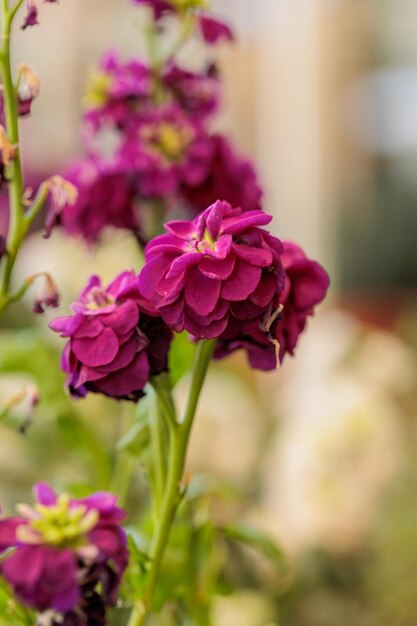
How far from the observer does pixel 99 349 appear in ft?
1.09

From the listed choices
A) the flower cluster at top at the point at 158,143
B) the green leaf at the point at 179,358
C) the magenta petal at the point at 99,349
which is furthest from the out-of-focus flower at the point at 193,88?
the magenta petal at the point at 99,349

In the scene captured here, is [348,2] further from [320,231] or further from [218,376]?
[218,376]

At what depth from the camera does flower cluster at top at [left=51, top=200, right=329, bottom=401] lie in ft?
1.03

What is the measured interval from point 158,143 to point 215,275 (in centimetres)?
25

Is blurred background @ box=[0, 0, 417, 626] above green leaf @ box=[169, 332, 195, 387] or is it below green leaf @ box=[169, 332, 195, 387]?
below

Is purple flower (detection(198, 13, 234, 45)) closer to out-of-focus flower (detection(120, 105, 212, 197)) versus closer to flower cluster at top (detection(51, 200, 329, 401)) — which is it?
out-of-focus flower (detection(120, 105, 212, 197))

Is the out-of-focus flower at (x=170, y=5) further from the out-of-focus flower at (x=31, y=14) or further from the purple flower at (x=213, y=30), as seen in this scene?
the out-of-focus flower at (x=31, y=14)

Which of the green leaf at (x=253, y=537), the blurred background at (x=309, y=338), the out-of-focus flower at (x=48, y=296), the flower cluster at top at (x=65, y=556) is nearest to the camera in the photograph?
the flower cluster at top at (x=65, y=556)

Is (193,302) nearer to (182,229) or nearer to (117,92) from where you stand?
(182,229)

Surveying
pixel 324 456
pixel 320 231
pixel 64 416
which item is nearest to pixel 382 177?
pixel 320 231

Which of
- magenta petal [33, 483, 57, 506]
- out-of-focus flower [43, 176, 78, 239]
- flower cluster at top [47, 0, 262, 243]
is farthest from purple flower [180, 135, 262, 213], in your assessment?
magenta petal [33, 483, 57, 506]

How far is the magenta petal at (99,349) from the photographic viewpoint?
330mm

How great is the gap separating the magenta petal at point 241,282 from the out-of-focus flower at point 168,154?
24cm

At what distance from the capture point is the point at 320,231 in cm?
216
